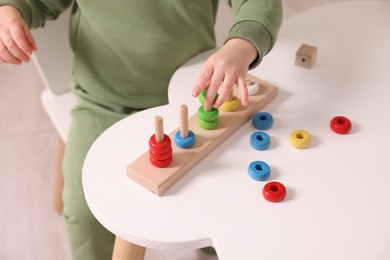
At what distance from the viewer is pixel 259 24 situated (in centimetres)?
67

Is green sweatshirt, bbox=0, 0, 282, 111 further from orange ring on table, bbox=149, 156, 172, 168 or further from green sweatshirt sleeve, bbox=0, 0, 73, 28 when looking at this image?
orange ring on table, bbox=149, 156, 172, 168

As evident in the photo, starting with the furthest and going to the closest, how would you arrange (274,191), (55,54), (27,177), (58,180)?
(27,177), (58,180), (55,54), (274,191)

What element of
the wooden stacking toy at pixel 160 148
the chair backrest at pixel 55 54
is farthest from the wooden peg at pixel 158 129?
the chair backrest at pixel 55 54

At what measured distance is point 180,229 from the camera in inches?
20.6

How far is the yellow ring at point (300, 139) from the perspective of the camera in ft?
1.99

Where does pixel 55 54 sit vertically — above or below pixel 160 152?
below

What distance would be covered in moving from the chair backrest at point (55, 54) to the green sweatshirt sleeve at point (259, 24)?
1.27ft

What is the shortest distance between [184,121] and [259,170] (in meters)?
0.11

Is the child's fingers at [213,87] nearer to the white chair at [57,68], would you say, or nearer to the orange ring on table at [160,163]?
the orange ring on table at [160,163]

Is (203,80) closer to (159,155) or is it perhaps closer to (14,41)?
(159,155)

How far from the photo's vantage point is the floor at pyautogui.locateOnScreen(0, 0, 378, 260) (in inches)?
42.7

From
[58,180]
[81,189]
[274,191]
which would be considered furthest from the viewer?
[58,180]

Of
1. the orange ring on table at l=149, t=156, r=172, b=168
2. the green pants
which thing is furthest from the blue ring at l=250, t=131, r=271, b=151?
the green pants

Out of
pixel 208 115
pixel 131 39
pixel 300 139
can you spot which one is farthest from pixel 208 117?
pixel 131 39
